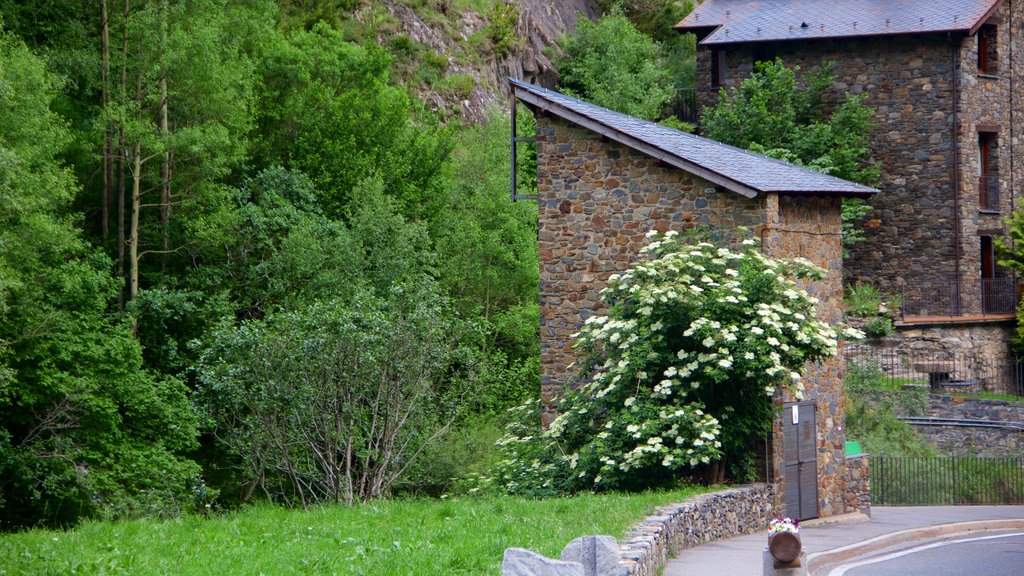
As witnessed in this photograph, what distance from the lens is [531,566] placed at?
882 cm

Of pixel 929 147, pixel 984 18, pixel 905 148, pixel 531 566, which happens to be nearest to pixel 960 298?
pixel 929 147

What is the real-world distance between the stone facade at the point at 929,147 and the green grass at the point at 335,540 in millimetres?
22658

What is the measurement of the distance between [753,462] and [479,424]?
510 inches

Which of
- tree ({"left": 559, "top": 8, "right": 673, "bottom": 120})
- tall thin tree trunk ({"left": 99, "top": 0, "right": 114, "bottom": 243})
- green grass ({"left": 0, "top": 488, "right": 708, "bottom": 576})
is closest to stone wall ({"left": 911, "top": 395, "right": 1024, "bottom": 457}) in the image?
green grass ({"left": 0, "top": 488, "right": 708, "bottom": 576})

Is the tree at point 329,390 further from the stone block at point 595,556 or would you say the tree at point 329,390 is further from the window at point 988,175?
the window at point 988,175

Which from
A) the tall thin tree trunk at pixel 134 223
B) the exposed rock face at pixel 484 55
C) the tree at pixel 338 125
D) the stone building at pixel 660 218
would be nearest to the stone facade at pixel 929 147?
the tree at pixel 338 125

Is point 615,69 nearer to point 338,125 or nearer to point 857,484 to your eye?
point 338,125

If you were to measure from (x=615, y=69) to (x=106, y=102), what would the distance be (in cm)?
2436

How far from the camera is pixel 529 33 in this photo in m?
50.2

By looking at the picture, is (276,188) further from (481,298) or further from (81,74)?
(481,298)

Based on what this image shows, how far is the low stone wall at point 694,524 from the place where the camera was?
1159 cm

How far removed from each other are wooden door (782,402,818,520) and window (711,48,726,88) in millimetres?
21080

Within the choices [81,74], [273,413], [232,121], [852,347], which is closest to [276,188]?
[232,121]

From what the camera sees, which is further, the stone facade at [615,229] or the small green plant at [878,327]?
the small green plant at [878,327]
